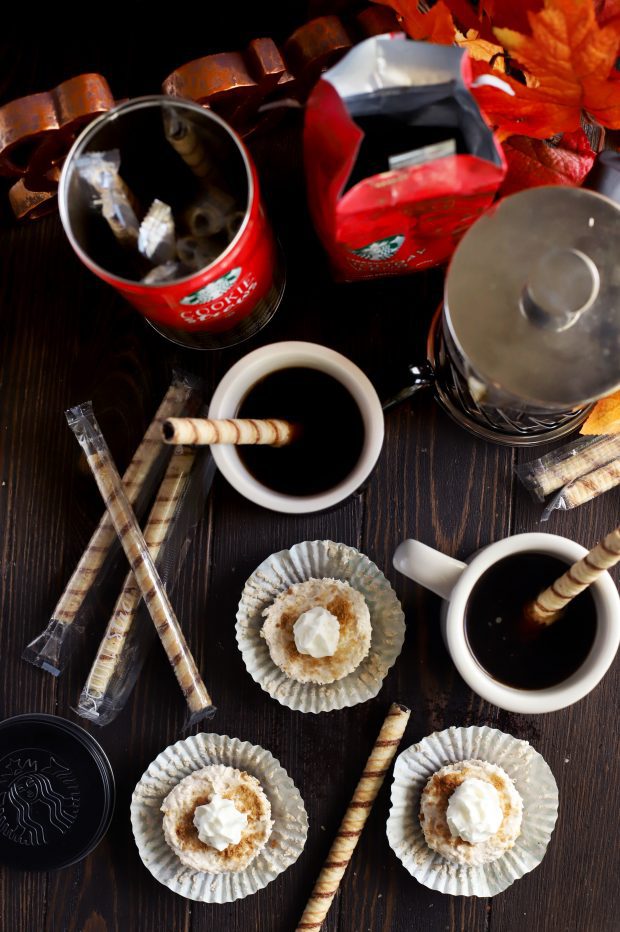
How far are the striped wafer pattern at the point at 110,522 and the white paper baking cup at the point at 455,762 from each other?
0.37 meters

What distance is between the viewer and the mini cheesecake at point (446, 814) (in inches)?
32.6

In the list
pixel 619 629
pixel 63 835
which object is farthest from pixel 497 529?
pixel 63 835

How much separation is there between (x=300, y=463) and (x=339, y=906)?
1.51 feet

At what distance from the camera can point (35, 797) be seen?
0.89 m

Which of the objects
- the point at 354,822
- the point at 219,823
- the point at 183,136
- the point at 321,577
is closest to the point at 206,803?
the point at 219,823

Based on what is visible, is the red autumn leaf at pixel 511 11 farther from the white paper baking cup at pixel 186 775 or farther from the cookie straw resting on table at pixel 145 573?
the white paper baking cup at pixel 186 775

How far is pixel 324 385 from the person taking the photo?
833 millimetres

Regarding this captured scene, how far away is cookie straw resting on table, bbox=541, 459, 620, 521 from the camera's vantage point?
34.2 inches

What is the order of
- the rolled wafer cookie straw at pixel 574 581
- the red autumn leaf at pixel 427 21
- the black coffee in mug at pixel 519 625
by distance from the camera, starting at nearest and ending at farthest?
the rolled wafer cookie straw at pixel 574 581 → the red autumn leaf at pixel 427 21 → the black coffee in mug at pixel 519 625

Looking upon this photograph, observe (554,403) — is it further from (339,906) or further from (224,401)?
(339,906)

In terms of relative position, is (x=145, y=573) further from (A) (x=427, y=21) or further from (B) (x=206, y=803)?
(A) (x=427, y=21)

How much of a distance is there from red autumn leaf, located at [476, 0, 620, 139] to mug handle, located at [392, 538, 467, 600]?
1.20ft

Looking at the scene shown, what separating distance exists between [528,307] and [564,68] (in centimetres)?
19

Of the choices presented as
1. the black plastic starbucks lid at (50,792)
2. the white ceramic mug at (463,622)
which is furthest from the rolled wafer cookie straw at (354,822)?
the black plastic starbucks lid at (50,792)
